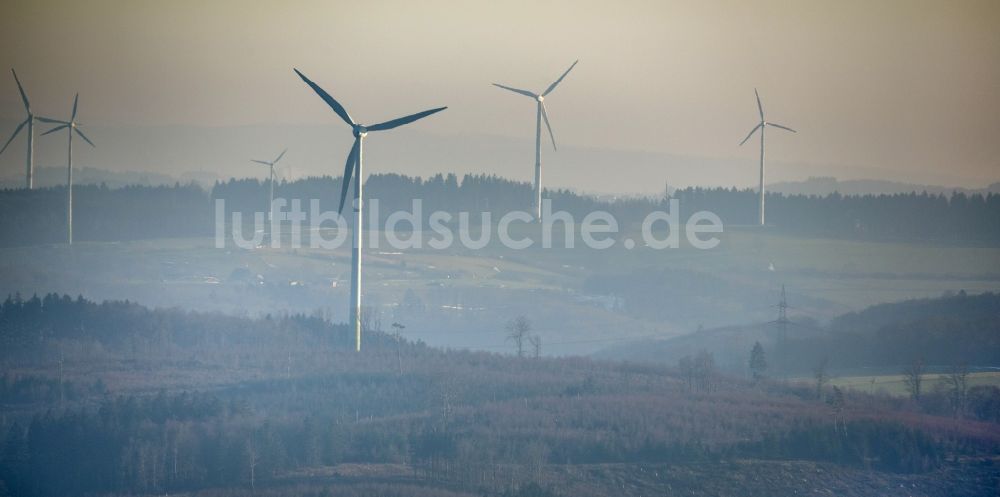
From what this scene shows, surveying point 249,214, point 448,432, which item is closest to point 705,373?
point 448,432

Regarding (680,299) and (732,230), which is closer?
(680,299)

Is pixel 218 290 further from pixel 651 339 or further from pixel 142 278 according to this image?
pixel 651 339

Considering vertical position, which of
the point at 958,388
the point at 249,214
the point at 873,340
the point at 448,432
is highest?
the point at 249,214

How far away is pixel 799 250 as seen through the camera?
170 m

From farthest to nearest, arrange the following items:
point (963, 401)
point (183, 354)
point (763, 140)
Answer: point (763, 140), point (183, 354), point (963, 401)

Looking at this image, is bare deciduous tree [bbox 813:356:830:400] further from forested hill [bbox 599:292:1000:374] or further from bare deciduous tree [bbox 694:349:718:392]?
bare deciduous tree [bbox 694:349:718:392]

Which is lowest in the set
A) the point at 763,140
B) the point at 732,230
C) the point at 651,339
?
the point at 651,339

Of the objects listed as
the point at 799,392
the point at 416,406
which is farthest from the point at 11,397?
the point at 799,392

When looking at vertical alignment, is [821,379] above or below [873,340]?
below

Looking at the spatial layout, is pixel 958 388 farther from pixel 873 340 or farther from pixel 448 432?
pixel 448 432

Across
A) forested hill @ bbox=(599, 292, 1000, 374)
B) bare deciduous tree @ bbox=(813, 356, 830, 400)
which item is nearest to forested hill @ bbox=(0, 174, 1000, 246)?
forested hill @ bbox=(599, 292, 1000, 374)

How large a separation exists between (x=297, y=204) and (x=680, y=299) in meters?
67.5

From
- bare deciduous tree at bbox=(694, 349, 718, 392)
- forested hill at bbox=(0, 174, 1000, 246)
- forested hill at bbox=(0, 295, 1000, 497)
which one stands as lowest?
forested hill at bbox=(0, 295, 1000, 497)

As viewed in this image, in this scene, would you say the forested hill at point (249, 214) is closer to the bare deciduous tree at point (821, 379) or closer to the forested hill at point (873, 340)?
the forested hill at point (873, 340)
